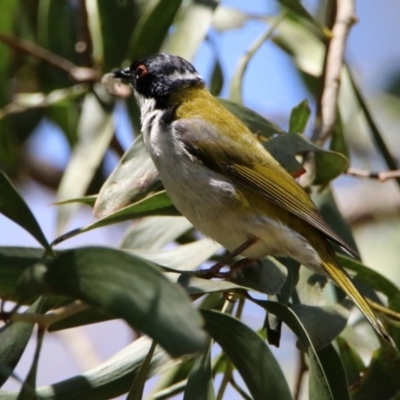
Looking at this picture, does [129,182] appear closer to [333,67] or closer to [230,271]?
[230,271]

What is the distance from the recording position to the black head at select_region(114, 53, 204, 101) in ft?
11.2

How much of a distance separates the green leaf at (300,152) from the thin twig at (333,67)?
24cm

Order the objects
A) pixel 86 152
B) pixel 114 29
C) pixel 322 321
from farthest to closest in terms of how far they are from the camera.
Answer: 1. pixel 114 29
2. pixel 86 152
3. pixel 322 321

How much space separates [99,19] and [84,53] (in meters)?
0.26

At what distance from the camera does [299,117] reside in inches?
125

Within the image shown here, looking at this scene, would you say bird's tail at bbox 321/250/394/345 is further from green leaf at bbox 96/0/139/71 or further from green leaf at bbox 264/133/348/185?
green leaf at bbox 96/0/139/71

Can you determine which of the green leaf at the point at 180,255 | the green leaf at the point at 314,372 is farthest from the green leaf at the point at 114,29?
the green leaf at the point at 314,372

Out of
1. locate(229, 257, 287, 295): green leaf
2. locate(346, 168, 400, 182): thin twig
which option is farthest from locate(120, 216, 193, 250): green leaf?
locate(346, 168, 400, 182): thin twig

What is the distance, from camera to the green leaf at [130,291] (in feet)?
4.75

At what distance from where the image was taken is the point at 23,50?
13.2 ft

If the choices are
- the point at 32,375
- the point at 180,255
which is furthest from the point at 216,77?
the point at 32,375

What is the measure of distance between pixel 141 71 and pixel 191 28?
16.2 inches

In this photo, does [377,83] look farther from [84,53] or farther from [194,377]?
[194,377]

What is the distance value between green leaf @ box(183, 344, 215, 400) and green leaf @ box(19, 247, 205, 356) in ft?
1.96
